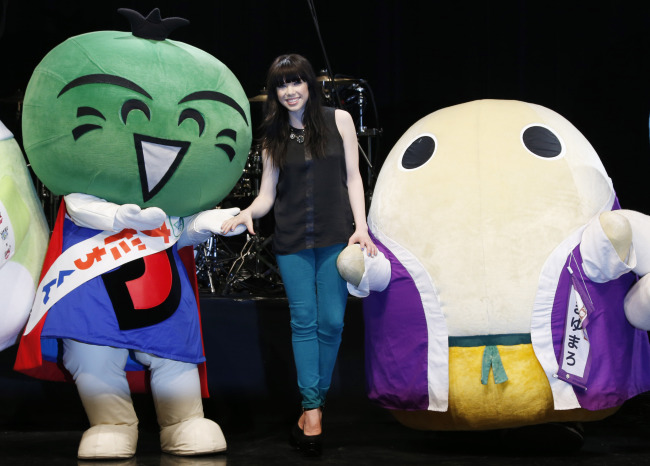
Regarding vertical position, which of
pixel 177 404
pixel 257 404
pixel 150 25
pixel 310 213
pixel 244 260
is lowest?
pixel 257 404

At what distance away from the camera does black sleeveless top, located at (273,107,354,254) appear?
7.71 feet

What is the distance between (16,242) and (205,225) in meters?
0.56

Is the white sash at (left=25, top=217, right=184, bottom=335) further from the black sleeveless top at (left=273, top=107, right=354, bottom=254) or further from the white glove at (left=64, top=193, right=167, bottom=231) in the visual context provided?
the black sleeveless top at (left=273, top=107, right=354, bottom=254)

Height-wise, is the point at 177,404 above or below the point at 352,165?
below

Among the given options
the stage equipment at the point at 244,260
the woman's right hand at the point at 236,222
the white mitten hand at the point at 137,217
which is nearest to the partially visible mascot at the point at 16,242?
the white mitten hand at the point at 137,217

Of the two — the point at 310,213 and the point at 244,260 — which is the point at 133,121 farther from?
the point at 244,260

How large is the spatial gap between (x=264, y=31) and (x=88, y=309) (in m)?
3.13

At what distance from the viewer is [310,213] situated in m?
2.36

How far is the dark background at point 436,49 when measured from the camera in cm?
400

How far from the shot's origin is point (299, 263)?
235 centimetres

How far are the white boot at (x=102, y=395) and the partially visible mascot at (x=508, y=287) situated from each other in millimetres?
760

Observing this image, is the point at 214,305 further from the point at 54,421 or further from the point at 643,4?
the point at 643,4

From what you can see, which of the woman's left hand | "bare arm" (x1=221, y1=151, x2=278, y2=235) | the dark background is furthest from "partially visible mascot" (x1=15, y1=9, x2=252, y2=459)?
the dark background

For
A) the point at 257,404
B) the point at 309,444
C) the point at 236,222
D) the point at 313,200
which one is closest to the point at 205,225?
the point at 236,222
